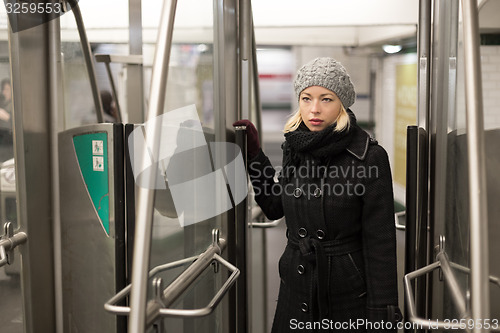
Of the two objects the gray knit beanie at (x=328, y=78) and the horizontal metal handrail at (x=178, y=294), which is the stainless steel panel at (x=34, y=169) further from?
the gray knit beanie at (x=328, y=78)

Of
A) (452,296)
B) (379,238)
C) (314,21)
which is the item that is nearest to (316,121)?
(379,238)

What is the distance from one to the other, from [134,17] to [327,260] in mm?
1456

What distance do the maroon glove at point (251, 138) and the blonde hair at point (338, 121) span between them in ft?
0.55

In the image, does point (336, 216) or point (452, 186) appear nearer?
point (452, 186)

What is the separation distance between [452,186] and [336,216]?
17.6 inches

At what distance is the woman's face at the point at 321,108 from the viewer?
7.10 feet

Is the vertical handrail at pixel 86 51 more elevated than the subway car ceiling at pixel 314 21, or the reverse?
the subway car ceiling at pixel 314 21

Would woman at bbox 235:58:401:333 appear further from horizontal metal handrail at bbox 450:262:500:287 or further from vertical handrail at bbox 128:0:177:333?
vertical handrail at bbox 128:0:177:333

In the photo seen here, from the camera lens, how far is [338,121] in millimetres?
2162

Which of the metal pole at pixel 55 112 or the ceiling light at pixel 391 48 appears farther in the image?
the ceiling light at pixel 391 48

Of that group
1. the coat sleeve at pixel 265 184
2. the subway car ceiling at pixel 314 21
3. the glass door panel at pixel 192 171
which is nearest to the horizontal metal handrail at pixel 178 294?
the glass door panel at pixel 192 171

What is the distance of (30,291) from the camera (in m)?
2.30

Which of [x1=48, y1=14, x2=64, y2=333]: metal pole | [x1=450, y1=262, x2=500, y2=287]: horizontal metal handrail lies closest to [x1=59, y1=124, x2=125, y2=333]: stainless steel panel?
[x1=48, y1=14, x2=64, y2=333]: metal pole

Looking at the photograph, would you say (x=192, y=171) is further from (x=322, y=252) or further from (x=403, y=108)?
(x=403, y=108)
